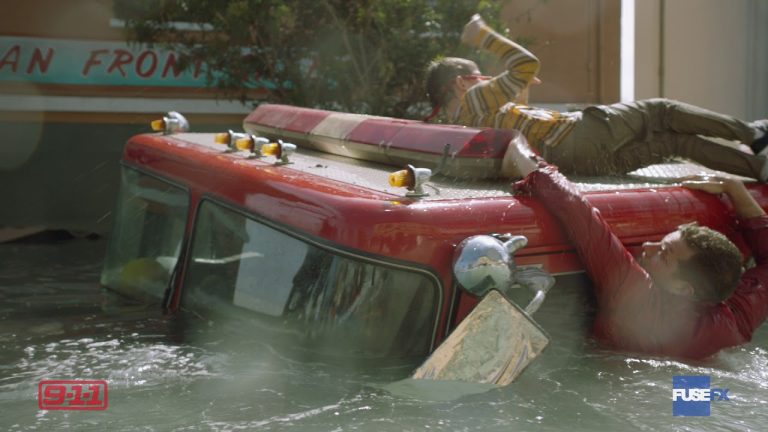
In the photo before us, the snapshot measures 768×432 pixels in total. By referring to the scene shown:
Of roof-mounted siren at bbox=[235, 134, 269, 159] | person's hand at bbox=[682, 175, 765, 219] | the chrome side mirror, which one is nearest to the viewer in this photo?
the chrome side mirror

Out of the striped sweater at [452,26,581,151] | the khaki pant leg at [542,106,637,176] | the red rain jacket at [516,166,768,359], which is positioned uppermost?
the striped sweater at [452,26,581,151]

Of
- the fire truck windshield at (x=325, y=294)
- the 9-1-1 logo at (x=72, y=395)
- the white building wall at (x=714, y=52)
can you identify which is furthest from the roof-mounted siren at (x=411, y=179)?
the white building wall at (x=714, y=52)

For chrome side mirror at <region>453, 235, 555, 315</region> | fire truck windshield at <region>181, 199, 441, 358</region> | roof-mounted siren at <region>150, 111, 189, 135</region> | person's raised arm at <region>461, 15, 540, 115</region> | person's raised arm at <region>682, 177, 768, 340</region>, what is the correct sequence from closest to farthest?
chrome side mirror at <region>453, 235, 555, 315</region> → fire truck windshield at <region>181, 199, 441, 358</region> → person's raised arm at <region>682, 177, 768, 340</region> → person's raised arm at <region>461, 15, 540, 115</region> → roof-mounted siren at <region>150, 111, 189, 135</region>

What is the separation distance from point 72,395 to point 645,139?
2.53 m

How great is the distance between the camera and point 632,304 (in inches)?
133

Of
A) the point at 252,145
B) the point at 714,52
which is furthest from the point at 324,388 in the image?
the point at 714,52

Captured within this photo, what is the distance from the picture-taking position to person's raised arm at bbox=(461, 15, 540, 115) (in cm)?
467

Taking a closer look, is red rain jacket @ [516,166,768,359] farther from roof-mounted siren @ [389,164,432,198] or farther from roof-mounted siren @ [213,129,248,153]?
roof-mounted siren @ [213,129,248,153]

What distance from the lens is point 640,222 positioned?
3.58m

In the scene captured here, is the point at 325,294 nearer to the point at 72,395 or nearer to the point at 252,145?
the point at 72,395

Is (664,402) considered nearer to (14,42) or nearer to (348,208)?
(348,208)

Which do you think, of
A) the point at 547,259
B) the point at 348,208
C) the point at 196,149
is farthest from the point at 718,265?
the point at 196,149

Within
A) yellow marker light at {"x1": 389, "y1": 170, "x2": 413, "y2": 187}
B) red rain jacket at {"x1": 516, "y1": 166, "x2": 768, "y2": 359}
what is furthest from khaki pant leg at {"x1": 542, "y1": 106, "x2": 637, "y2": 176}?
yellow marker light at {"x1": 389, "y1": 170, "x2": 413, "y2": 187}

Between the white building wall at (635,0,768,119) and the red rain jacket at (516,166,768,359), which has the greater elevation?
the white building wall at (635,0,768,119)
